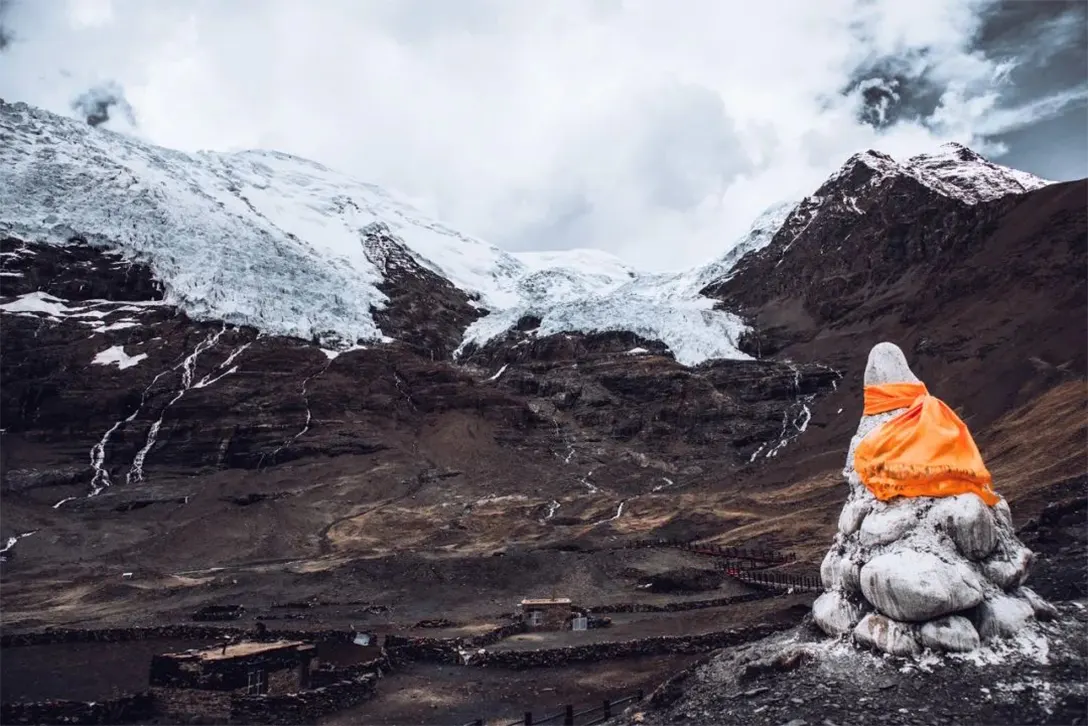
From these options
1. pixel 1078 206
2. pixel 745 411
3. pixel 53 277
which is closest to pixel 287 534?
pixel 745 411

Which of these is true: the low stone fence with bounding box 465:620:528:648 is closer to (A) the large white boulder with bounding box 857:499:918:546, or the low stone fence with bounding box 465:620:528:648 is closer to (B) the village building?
(B) the village building

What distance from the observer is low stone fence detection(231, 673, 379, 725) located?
1886cm

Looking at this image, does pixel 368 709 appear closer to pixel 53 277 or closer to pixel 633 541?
pixel 633 541

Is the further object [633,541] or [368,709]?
[633,541]

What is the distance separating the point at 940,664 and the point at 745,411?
294 feet

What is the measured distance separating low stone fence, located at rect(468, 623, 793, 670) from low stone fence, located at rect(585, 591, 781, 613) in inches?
340

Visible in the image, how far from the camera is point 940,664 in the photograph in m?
12.4

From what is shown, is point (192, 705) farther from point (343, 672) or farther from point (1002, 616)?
point (1002, 616)

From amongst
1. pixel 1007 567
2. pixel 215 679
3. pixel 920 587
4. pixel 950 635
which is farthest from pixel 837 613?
pixel 215 679

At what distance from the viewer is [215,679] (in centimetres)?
1939

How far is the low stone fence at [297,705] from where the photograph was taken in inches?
742

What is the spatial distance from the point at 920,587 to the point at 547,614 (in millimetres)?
20651

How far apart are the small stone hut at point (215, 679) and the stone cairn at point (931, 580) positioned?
1363cm

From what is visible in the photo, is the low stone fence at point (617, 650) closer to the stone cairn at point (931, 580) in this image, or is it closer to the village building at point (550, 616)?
the village building at point (550, 616)
